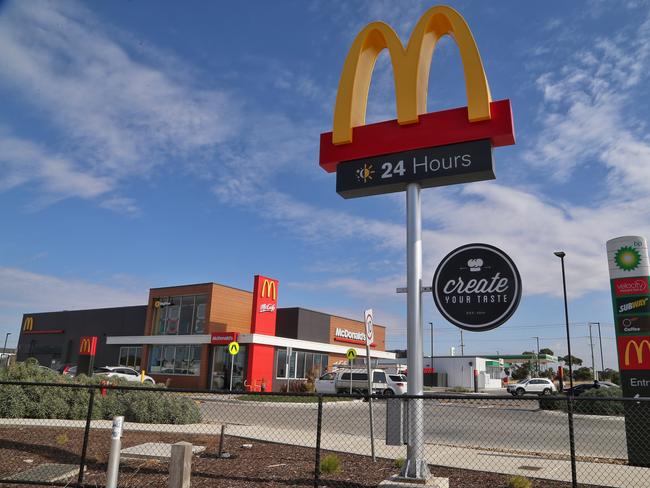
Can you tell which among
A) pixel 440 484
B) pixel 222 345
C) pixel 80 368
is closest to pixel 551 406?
pixel 222 345

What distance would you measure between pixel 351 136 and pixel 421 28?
6.98 feet

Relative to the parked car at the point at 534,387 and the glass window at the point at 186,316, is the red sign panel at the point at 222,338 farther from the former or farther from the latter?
the parked car at the point at 534,387

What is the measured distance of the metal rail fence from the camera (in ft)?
24.3

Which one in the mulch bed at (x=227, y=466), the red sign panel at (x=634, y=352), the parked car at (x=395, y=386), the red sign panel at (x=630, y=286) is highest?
the red sign panel at (x=630, y=286)

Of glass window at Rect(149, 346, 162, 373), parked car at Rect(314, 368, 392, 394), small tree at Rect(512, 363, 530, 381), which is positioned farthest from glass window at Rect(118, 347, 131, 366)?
small tree at Rect(512, 363, 530, 381)

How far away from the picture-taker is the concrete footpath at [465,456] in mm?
8500

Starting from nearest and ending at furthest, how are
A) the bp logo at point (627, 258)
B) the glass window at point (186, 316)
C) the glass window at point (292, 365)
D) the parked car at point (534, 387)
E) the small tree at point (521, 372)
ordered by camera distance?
the bp logo at point (627, 258)
the glass window at point (292, 365)
the glass window at point (186, 316)
the parked car at point (534, 387)
the small tree at point (521, 372)

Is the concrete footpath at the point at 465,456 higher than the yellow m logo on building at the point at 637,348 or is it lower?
lower

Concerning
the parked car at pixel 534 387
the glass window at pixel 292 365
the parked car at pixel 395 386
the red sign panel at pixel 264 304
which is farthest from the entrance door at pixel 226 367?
the parked car at pixel 534 387

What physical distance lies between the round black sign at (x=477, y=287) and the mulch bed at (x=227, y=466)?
245 cm

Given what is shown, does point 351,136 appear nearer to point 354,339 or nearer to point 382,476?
point 382,476

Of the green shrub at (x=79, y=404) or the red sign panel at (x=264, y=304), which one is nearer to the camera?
the green shrub at (x=79, y=404)

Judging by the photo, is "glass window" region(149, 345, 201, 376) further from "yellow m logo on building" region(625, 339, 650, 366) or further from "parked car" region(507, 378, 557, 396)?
"yellow m logo on building" region(625, 339, 650, 366)

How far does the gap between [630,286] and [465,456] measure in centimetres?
481
